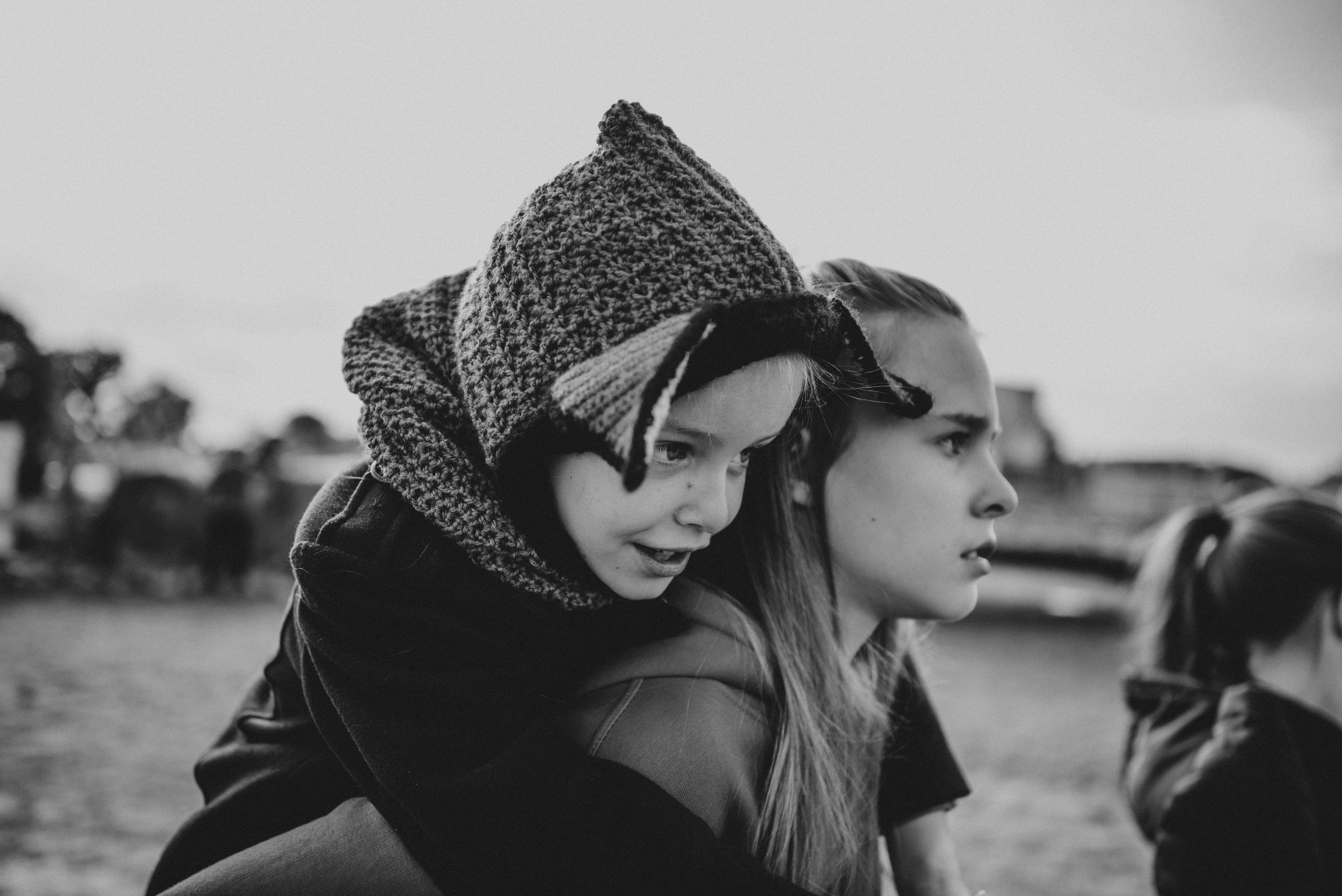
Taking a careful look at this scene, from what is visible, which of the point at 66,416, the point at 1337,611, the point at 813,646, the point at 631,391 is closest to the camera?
the point at 631,391

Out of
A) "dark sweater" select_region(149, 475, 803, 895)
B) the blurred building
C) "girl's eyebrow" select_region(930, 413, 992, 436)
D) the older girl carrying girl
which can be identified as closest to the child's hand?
the older girl carrying girl

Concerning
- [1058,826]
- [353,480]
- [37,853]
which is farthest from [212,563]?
[353,480]

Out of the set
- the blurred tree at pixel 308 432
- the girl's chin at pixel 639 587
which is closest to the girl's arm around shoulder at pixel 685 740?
the girl's chin at pixel 639 587

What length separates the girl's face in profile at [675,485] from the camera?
141 centimetres

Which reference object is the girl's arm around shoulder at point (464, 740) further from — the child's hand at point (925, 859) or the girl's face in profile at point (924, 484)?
the child's hand at point (925, 859)

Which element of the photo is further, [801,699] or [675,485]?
[801,699]

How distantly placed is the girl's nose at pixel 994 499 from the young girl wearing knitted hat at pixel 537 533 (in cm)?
48

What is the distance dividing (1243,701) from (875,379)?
155 cm

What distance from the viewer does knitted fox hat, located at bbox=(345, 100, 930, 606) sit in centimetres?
122

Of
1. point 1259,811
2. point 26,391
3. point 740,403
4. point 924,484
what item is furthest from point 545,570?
point 26,391

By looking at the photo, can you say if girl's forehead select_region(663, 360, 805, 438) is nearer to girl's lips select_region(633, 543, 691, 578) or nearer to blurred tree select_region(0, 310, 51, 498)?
girl's lips select_region(633, 543, 691, 578)

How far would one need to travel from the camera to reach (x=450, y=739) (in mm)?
1354

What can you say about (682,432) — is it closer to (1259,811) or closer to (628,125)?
(628,125)

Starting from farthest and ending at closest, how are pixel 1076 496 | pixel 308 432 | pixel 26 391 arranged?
pixel 308 432, pixel 1076 496, pixel 26 391
